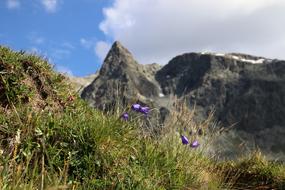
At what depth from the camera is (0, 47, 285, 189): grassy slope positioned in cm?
738

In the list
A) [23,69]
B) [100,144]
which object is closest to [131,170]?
[100,144]

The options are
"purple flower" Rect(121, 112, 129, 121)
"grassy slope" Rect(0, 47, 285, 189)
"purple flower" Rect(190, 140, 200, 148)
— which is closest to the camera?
"grassy slope" Rect(0, 47, 285, 189)

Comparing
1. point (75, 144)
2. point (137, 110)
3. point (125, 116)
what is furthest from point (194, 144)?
point (75, 144)

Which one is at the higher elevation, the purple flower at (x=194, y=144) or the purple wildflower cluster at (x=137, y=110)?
the purple wildflower cluster at (x=137, y=110)

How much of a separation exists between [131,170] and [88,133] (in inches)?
36.9

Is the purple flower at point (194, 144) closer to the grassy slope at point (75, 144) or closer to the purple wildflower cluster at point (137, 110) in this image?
the grassy slope at point (75, 144)

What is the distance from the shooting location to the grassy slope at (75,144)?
290 inches

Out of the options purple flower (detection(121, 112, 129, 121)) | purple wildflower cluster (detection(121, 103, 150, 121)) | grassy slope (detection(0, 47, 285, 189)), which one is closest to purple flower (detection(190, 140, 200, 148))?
grassy slope (detection(0, 47, 285, 189))

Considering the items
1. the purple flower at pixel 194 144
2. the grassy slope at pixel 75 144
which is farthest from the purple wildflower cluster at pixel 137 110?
the purple flower at pixel 194 144

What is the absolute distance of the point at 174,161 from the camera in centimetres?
905

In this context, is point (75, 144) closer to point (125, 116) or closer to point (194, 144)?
point (125, 116)

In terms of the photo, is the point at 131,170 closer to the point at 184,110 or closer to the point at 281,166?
the point at 184,110

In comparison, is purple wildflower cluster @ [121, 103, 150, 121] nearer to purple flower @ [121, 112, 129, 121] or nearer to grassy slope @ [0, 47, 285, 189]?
purple flower @ [121, 112, 129, 121]

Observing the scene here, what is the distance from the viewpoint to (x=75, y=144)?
26.0 feet
